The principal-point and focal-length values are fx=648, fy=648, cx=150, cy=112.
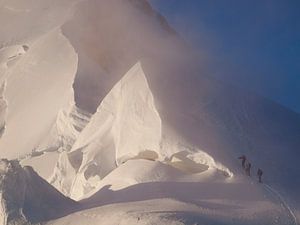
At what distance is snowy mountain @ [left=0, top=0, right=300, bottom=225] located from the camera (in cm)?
1407

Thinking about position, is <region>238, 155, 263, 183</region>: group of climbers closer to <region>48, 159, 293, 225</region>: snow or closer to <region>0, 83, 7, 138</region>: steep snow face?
<region>48, 159, 293, 225</region>: snow

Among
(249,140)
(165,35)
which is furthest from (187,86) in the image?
(165,35)

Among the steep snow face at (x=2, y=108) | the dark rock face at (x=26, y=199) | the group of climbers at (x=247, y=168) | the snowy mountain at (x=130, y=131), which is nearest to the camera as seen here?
the dark rock face at (x=26, y=199)

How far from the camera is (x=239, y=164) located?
57.5 ft

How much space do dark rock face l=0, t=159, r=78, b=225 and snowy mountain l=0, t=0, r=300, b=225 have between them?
30 millimetres

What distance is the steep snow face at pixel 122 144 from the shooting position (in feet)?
56.4

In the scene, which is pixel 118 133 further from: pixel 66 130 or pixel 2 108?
pixel 2 108

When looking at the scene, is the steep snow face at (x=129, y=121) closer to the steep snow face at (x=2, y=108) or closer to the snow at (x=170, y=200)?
the snow at (x=170, y=200)

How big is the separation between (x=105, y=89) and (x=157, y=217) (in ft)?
41.6

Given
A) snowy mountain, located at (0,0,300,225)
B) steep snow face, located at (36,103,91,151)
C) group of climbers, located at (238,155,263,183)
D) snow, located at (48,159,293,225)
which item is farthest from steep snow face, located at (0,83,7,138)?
group of climbers, located at (238,155,263,183)

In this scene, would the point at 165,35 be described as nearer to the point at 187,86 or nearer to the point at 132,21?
the point at 132,21

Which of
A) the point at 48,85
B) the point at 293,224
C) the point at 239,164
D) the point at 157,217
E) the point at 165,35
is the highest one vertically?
the point at 165,35

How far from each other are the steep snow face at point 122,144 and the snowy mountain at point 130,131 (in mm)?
40

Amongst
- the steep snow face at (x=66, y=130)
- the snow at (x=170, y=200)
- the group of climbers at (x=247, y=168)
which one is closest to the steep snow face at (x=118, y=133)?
the snow at (x=170, y=200)
